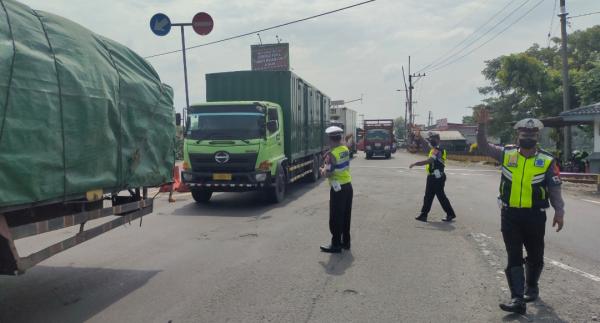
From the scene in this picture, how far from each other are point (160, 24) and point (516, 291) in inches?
489

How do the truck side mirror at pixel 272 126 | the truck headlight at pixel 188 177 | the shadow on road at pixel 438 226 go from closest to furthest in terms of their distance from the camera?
the shadow on road at pixel 438 226 → the truck headlight at pixel 188 177 → the truck side mirror at pixel 272 126

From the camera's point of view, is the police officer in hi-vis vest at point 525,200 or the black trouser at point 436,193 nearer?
the police officer in hi-vis vest at point 525,200

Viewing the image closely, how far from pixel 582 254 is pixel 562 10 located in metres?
18.2

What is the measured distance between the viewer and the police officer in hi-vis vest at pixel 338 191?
7418 mm

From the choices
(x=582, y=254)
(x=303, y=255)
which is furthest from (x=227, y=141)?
(x=582, y=254)

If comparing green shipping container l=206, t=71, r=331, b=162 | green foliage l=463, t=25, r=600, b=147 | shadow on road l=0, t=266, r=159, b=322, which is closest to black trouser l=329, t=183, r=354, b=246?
shadow on road l=0, t=266, r=159, b=322

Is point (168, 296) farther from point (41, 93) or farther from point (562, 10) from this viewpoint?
point (562, 10)

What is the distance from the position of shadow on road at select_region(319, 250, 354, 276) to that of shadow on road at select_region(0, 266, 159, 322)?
2.10 m

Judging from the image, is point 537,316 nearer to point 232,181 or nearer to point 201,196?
point 232,181

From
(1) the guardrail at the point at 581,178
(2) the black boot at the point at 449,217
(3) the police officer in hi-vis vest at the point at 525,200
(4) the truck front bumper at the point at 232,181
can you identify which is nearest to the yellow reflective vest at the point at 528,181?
(3) the police officer in hi-vis vest at the point at 525,200

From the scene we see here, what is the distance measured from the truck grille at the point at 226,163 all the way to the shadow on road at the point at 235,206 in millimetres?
894

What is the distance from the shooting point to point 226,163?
11.5 meters

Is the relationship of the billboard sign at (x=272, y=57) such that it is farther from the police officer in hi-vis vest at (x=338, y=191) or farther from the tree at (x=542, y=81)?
the police officer in hi-vis vest at (x=338, y=191)

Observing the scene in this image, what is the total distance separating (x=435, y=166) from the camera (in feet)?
33.6
